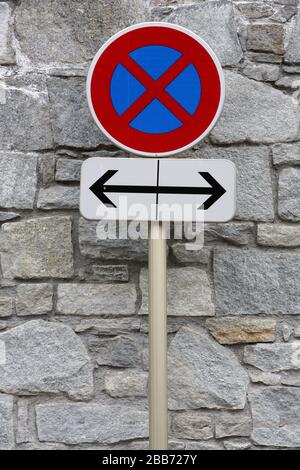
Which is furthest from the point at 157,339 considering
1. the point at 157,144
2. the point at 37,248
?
the point at 37,248

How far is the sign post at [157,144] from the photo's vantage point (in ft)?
6.33

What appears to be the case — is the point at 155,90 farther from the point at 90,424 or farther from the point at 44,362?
the point at 90,424

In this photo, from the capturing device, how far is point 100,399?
2.39m

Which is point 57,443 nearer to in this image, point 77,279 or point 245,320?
point 77,279

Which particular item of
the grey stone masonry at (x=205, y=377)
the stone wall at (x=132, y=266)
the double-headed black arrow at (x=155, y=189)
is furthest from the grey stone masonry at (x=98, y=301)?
the double-headed black arrow at (x=155, y=189)

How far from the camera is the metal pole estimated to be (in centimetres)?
191

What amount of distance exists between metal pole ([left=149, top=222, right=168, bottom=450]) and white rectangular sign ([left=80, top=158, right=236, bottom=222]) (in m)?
0.08

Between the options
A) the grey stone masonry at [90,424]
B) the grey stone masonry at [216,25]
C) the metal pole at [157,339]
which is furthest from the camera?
the grey stone masonry at [216,25]

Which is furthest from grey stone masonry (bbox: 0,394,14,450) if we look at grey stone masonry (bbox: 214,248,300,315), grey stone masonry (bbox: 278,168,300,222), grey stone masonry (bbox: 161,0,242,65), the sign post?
grey stone masonry (bbox: 161,0,242,65)

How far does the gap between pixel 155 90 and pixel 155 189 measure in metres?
0.33

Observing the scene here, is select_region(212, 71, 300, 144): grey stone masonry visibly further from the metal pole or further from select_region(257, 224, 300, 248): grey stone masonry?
the metal pole

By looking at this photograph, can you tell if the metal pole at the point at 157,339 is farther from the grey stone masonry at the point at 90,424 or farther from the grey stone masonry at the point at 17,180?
the grey stone masonry at the point at 17,180

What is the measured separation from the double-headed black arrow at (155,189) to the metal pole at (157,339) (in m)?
0.11

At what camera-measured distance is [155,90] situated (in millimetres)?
1987
